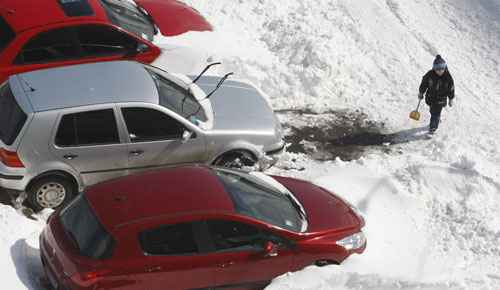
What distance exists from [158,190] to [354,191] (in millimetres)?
3682

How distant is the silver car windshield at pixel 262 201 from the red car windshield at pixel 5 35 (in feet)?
12.9

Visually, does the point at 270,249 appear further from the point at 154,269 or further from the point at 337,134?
the point at 337,134

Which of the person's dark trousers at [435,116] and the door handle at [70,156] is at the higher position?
the person's dark trousers at [435,116]

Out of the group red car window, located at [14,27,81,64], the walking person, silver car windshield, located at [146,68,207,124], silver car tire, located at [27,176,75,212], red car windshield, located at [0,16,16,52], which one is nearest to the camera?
silver car tire, located at [27,176,75,212]

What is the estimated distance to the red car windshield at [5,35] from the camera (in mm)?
9453

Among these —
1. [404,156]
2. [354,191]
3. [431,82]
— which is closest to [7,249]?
[354,191]

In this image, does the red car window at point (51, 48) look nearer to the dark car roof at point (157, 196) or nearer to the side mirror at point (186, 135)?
the side mirror at point (186, 135)

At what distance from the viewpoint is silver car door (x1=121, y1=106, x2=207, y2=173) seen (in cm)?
855

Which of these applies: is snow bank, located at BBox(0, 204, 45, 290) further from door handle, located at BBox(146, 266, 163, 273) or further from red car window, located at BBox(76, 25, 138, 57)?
red car window, located at BBox(76, 25, 138, 57)

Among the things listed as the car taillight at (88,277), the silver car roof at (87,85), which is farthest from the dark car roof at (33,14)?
the car taillight at (88,277)

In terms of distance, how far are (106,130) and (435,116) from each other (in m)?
5.82

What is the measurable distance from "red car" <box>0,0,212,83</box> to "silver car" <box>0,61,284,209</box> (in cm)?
90

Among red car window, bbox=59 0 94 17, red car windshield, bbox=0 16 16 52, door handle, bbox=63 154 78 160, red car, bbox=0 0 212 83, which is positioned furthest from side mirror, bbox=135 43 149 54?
door handle, bbox=63 154 78 160

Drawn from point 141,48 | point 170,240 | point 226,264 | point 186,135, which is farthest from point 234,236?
point 141,48
